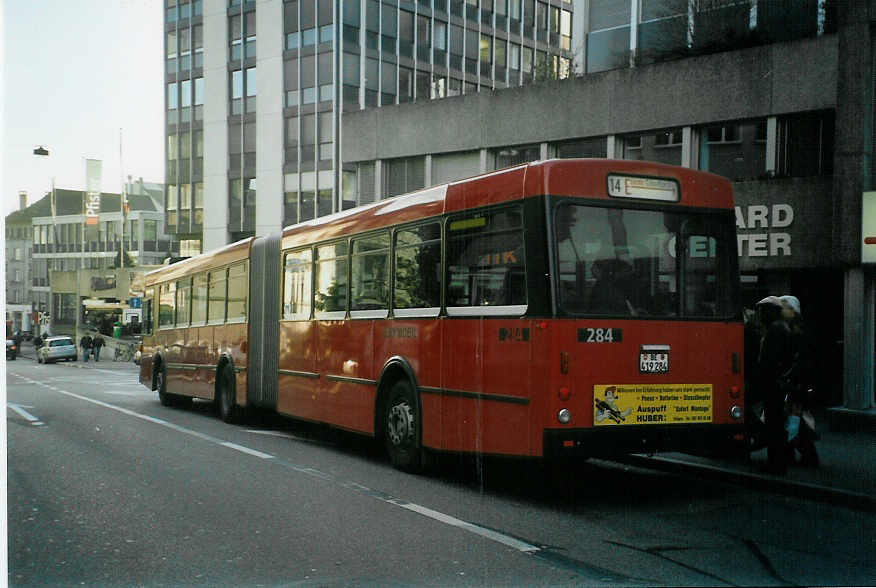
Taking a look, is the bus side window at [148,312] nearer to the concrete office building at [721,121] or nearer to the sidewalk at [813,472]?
the concrete office building at [721,121]

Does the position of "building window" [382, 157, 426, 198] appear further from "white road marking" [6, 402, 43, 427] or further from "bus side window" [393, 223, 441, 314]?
"bus side window" [393, 223, 441, 314]

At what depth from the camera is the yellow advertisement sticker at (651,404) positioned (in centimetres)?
846

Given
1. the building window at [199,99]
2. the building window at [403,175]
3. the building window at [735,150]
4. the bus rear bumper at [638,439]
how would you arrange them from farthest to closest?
the building window at [199,99], the building window at [403,175], the building window at [735,150], the bus rear bumper at [638,439]

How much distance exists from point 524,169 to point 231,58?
151 feet

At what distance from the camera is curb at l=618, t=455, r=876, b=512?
28.0 feet

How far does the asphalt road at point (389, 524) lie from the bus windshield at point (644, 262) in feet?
5.66

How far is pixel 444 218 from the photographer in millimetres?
9812

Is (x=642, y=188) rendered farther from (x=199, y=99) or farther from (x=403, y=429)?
(x=199, y=99)

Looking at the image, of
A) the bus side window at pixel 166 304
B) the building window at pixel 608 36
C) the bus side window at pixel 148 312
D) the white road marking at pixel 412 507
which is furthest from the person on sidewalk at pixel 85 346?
the white road marking at pixel 412 507

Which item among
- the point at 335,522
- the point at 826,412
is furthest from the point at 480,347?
the point at 826,412

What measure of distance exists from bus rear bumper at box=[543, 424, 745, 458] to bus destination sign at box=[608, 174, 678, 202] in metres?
1.99

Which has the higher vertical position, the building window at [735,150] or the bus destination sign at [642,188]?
the building window at [735,150]

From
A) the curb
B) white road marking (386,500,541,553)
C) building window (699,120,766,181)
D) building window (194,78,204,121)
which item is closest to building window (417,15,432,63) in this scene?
building window (194,78,204,121)

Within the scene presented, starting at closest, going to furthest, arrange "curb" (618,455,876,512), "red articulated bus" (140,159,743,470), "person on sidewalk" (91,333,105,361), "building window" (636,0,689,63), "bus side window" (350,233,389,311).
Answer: "red articulated bus" (140,159,743,470) < "curb" (618,455,876,512) < "bus side window" (350,233,389,311) < "building window" (636,0,689,63) < "person on sidewalk" (91,333,105,361)
